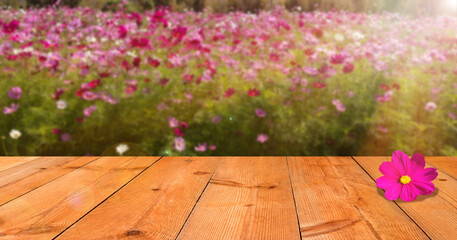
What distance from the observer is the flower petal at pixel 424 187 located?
3.82 feet

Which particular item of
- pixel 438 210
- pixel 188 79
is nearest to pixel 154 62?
pixel 188 79

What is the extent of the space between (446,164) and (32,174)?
58.9 inches

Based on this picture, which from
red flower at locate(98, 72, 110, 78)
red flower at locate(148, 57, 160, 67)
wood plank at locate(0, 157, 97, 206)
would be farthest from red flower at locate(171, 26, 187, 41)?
wood plank at locate(0, 157, 97, 206)

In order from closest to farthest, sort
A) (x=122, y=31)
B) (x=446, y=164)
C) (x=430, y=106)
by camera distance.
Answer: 1. (x=446, y=164)
2. (x=430, y=106)
3. (x=122, y=31)

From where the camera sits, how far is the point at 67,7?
9.73 ft

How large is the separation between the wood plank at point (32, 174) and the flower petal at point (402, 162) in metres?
Answer: 1.07

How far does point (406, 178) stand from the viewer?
1198mm

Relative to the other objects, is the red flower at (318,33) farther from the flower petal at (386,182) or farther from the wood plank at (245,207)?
the flower petal at (386,182)

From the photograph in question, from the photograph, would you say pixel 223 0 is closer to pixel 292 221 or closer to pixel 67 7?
pixel 67 7

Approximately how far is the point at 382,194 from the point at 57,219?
852 millimetres

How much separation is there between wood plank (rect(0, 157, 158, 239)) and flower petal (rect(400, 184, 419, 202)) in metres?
0.80

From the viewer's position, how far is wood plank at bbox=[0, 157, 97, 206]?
128 cm

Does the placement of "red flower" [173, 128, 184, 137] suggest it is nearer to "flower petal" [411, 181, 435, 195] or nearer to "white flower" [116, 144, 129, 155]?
"white flower" [116, 144, 129, 155]

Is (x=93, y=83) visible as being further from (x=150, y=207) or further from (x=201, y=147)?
(x=150, y=207)
